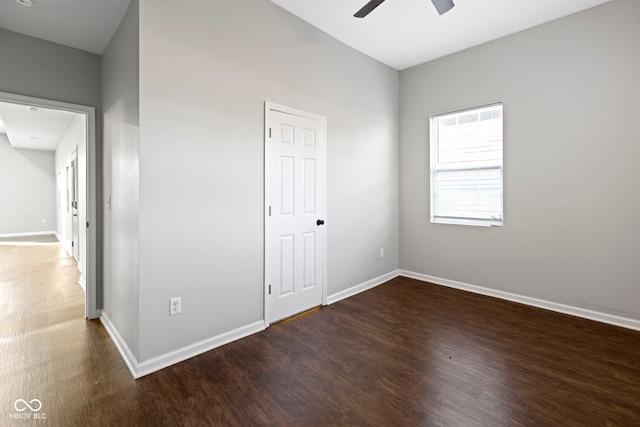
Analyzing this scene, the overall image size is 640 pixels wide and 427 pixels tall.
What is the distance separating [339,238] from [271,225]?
1038 mm

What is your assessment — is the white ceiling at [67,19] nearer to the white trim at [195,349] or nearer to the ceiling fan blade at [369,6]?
the ceiling fan blade at [369,6]

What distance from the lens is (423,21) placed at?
3.10m

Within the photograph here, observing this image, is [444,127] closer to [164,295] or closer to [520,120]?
[520,120]

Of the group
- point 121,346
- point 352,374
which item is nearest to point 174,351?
point 121,346

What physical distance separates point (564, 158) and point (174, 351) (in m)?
4.14

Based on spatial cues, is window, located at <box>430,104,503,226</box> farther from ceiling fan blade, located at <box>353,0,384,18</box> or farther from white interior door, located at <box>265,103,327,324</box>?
ceiling fan blade, located at <box>353,0,384,18</box>

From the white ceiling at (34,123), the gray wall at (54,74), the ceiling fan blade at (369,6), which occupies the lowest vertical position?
the gray wall at (54,74)

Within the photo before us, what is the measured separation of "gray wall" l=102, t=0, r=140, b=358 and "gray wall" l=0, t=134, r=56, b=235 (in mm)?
8391

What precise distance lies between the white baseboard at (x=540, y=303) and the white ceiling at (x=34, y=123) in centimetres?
544

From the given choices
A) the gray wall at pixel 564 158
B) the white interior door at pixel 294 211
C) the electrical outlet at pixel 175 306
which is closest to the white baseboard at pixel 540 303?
the gray wall at pixel 564 158

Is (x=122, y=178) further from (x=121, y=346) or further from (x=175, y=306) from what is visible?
(x=121, y=346)

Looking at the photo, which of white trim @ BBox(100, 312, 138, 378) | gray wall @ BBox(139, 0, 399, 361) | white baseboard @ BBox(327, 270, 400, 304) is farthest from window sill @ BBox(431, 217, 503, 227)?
white trim @ BBox(100, 312, 138, 378)

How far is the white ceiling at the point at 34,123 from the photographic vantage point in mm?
4500

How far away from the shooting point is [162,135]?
6.88ft
